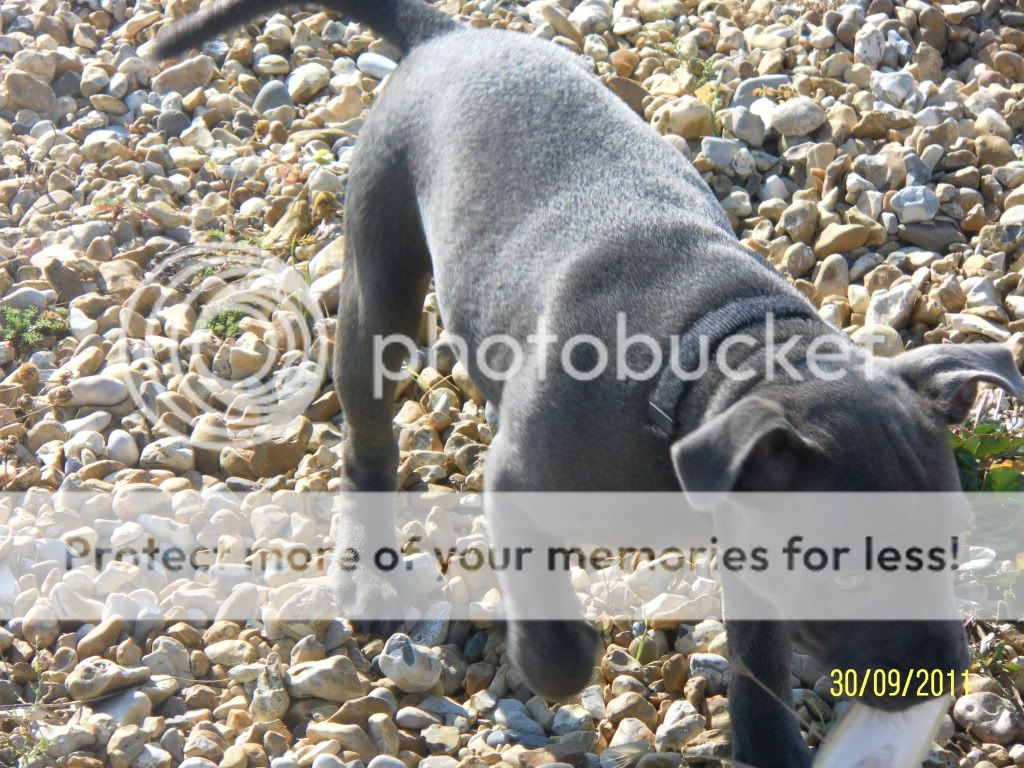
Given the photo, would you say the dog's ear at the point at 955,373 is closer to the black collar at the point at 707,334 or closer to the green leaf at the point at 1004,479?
the black collar at the point at 707,334

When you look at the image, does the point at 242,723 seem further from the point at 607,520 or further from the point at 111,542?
the point at 607,520

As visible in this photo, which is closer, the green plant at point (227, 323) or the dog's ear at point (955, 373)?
the dog's ear at point (955, 373)

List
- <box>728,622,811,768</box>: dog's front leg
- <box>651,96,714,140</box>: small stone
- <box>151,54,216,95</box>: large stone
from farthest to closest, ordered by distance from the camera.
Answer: <box>151,54,216,95</box>: large stone → <box>651,96,714,140</box>: small stone → <box>728,622,811,768</box>: dog's front leg

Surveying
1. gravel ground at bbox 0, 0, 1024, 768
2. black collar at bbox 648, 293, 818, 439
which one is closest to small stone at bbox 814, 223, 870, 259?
gravel ground at bbox 0, 0, 1024, 768

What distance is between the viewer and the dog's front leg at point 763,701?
11.0ft

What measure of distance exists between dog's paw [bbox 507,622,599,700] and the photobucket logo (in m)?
0.73

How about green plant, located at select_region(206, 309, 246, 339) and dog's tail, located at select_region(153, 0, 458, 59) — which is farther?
green plant, located at select_region(206, 309, 246, 339)

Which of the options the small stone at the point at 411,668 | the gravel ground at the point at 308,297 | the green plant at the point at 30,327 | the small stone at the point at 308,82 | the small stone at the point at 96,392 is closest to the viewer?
the gravel ground at the point at 308,297

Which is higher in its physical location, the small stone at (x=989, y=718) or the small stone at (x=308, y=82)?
the small stone at (x=308, y=82)

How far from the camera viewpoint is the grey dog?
9.14ft

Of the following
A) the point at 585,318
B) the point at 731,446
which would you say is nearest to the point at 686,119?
the point at 585,318

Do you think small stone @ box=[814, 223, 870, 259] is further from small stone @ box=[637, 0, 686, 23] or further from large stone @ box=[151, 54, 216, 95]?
large stone @ box=[151, 54, 216, 95]

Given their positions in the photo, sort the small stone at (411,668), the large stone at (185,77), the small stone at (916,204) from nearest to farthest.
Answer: the small stone at (411,668), the small stone at (916,204), the large stone at (185,77)

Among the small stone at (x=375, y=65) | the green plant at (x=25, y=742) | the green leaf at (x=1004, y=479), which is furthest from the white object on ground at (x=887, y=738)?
the small stone at (x=375, y=65)
